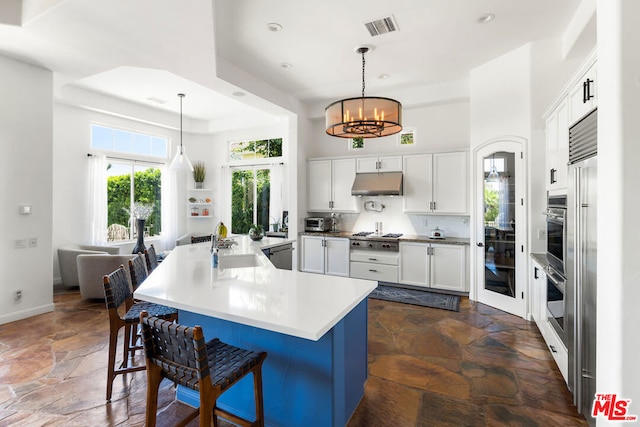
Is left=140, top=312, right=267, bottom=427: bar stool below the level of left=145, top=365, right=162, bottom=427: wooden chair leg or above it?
above

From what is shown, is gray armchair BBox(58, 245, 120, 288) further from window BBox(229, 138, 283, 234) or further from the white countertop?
the white countertop

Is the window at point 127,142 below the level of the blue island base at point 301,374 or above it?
above

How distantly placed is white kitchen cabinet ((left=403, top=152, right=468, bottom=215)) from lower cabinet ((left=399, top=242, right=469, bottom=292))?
642mm

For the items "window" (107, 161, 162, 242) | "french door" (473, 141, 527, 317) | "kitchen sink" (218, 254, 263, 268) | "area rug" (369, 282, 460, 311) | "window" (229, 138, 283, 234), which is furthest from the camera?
"window" (229, 138, 283, 234)

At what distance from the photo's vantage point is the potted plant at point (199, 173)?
771 cm

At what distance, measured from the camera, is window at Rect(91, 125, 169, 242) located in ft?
20.4

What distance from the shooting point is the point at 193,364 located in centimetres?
143

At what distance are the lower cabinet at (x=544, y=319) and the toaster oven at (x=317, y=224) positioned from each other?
11.4 ft

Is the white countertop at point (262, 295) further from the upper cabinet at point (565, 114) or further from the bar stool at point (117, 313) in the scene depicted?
the upper cabinet at point (565, 114)

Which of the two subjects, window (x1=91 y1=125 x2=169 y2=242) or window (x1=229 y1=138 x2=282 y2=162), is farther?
→ window (x1=229 y1=138 x2=282 y2=162)

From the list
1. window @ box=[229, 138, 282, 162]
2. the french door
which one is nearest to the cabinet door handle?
the french door

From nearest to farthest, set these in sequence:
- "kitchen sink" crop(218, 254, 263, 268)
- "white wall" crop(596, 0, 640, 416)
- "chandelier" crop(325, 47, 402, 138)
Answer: "white wall" crop(596, 0, 640, 416), "chandelier" crop(325, 47, 402, 138), "kitchen sink" crop(218, 254, 263, 268)

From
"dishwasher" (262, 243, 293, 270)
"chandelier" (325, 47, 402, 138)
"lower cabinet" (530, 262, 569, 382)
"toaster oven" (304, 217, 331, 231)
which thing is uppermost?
"chandelier" (325, 47, 402, 138)

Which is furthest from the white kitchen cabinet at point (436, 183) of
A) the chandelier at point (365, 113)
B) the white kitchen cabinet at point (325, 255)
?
the chandelier at point (365, 113)
